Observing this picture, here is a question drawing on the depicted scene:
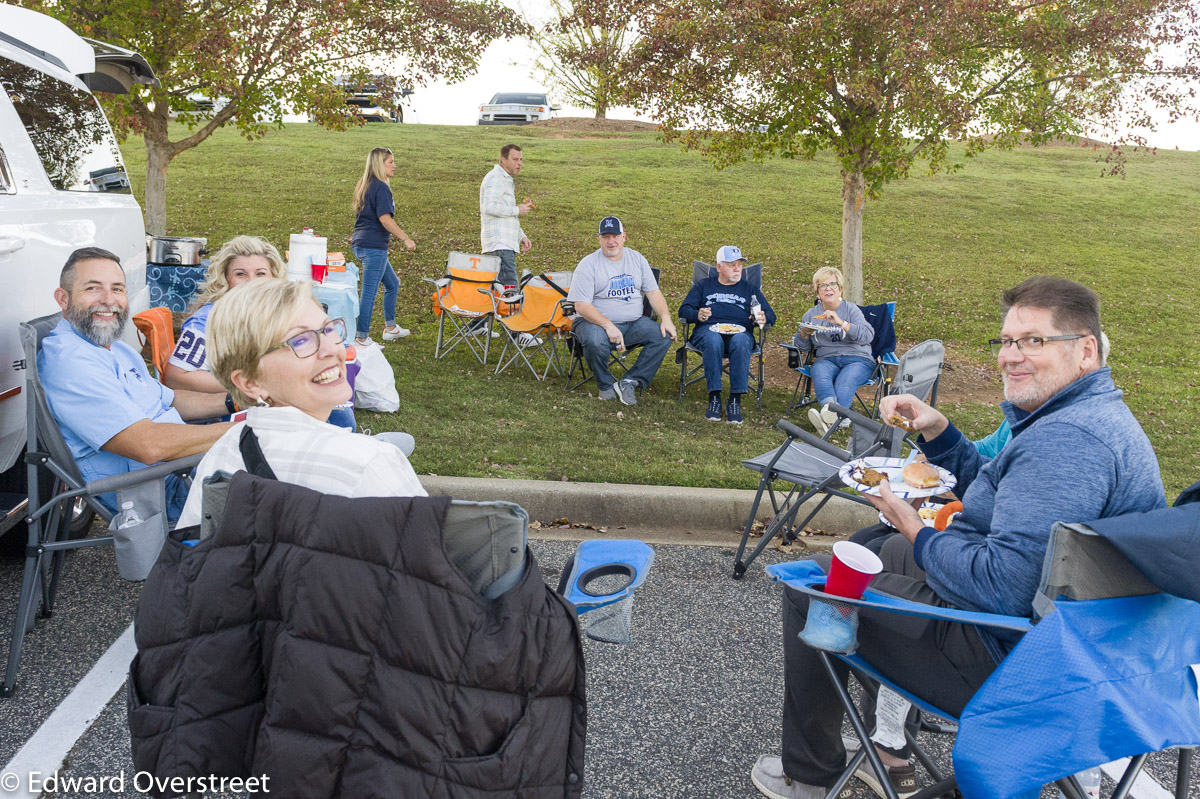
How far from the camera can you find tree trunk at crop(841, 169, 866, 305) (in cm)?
935

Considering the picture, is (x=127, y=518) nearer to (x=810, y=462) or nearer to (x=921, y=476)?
(x=921, y=476)

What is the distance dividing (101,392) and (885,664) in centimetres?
264

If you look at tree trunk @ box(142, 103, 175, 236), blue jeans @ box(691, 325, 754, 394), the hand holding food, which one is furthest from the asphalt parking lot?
tree trunk @ box(142, 103, 175, 236)

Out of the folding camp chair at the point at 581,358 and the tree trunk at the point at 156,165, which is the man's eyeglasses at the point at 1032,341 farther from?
the tree trunk at the point at 156,165

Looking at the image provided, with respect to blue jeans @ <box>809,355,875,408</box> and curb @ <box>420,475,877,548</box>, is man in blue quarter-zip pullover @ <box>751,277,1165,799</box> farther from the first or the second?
blue jeans @ <box>809,355,875,408</box>

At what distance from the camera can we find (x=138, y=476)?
112 inches

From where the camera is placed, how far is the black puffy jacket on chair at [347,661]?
5.22ft

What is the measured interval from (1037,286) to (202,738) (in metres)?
2.20

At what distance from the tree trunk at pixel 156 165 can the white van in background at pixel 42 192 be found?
5577mm

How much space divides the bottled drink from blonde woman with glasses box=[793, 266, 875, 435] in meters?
5.00

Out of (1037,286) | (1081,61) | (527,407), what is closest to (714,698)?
(1037,286)

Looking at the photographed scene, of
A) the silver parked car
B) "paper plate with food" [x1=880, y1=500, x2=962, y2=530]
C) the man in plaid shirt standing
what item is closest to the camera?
"paper plate with food" [x1=880, y1=500, x2=962, y2=530]

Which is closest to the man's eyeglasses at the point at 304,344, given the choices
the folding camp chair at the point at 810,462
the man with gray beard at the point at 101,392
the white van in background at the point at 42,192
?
the man with gray beard at the point at 101,392

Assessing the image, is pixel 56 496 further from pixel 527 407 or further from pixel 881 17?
pixel 881 17
